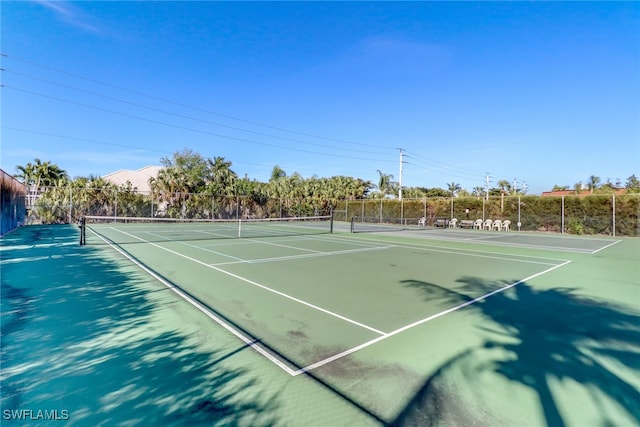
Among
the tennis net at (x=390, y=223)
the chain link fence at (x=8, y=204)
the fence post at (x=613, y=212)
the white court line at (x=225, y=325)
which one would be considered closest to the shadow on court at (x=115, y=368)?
the white court line at (x=225, y=325)

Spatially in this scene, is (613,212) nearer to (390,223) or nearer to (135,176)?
(390,223)

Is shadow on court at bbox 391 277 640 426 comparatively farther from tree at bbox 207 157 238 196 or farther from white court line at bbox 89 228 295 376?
tree at bbox 207 157 238 196

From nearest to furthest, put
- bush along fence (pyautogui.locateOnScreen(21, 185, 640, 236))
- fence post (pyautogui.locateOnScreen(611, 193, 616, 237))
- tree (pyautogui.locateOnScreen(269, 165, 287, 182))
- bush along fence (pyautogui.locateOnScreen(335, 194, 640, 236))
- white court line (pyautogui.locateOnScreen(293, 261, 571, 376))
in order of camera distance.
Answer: white court line (pyautogui.locateOnScreen(293, 261, 571, 376)) → fence post (pyautogui.locateOnScreen(611, 193, 616, 237)) → bush along fence (pyautogui.locateOnScreen(335, 194, 640, 236)) → bush along fence (pyautogui.locateOnScreen(21, 185, 640, 236)) → tree (pyautogui.locateOnScreen(269, 165, 287, 182))

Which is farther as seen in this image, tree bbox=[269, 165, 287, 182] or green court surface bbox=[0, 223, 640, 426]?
tree bbox=[269, 165, 287, 182]

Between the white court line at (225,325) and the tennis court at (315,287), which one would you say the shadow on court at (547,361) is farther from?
the white court line at (225,325)

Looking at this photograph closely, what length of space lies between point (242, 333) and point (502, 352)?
3.17m

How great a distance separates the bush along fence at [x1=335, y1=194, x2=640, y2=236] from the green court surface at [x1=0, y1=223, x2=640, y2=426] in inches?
754

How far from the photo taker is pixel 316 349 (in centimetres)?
364

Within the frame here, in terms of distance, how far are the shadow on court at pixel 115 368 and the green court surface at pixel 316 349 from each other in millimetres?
16

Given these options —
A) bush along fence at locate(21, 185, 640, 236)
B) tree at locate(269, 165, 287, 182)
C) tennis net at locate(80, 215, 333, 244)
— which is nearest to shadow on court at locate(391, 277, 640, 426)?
tennis net at locate(80, 215, 333, 244)

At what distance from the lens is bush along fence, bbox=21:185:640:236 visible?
864 inches

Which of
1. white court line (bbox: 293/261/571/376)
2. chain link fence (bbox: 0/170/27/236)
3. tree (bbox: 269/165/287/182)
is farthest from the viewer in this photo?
tree (bbox: 269/165/287/182)

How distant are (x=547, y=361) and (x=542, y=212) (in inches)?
1029

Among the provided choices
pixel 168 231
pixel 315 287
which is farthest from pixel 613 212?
pixel 168 231
